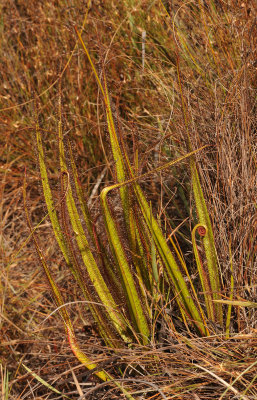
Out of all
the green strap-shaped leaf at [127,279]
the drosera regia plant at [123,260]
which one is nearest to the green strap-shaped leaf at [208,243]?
the drosera regia plant at [123,260]

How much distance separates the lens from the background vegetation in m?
1.15

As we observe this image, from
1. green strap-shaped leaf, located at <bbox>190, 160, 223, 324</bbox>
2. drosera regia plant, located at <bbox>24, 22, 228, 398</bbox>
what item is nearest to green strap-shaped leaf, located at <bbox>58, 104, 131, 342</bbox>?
drosera regia plant, located at <bbox>24, 22, 228, 398</bbox>

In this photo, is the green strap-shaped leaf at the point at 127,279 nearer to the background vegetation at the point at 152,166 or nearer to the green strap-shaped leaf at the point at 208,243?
the background vegetation at the point at 152,166

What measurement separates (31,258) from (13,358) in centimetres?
42

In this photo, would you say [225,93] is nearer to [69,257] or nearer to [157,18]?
[157,18]

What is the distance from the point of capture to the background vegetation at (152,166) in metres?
1.15

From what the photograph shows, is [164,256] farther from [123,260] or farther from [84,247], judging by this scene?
[84,247]

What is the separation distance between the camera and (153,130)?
67.0 inches

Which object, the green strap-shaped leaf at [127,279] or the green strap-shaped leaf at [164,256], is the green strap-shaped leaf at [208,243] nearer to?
the green strap-shaped leaf at [164,256]

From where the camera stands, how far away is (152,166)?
1703mm

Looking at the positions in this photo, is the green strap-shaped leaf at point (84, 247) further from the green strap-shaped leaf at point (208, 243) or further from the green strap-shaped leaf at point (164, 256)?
the green strap-shaped leaf at point (208, 243)

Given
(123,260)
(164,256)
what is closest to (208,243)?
→ (164,256)

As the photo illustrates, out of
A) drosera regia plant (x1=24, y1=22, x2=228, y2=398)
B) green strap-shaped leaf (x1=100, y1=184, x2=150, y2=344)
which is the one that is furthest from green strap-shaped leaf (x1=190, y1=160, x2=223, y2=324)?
green strap-shaped leaf (x1=100, y1=184, x2=150, y2=344)

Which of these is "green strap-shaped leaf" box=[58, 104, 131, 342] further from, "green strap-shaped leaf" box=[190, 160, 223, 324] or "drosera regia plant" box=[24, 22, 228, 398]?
"green strap-shaped leaf" box=[190, 160, 223, 324]
